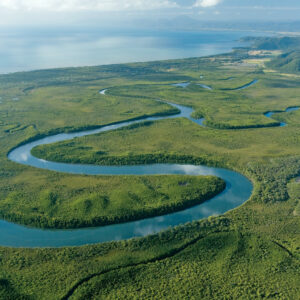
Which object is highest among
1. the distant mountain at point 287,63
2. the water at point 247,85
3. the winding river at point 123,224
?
the distant mountain at point 287,63

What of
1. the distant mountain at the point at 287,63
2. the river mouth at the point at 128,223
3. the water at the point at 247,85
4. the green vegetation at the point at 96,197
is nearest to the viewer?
the river mouth at the point at 128,223

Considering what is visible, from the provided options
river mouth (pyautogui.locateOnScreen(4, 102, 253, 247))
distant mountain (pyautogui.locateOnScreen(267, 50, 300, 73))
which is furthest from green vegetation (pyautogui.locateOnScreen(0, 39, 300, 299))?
distant mountain (pyautogui.locateOnScreen(267, 50, 300, 73))

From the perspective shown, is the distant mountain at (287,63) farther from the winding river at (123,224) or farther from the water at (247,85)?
the winding river at (123,224)

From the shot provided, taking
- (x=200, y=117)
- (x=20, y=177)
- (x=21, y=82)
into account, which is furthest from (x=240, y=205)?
(x=21, y=82)

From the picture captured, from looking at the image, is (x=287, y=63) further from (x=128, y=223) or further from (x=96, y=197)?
(x=128, y=223)

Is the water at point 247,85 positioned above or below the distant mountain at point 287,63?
below

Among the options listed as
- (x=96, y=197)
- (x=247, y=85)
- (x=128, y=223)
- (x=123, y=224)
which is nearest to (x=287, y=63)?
(x=247, y=85)

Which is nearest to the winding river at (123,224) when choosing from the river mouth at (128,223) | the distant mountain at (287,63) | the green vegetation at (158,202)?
the river mouth at (128,223)
